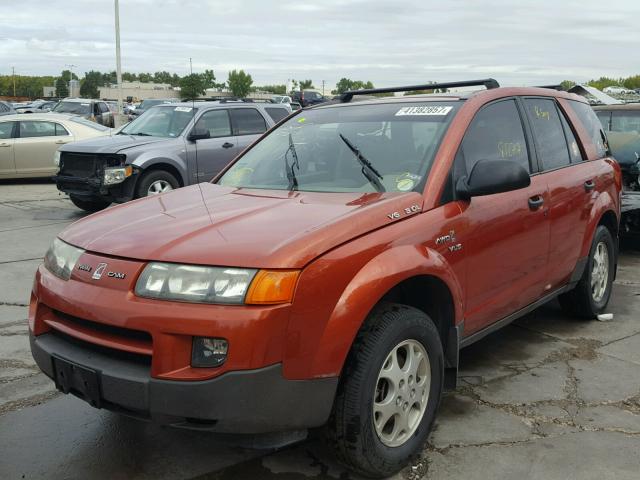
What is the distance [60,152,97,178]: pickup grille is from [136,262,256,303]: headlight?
25.6ft

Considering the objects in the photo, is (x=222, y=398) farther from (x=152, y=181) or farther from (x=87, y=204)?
(x=87, y=204)

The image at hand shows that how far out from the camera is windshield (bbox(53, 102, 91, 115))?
25.3 metres

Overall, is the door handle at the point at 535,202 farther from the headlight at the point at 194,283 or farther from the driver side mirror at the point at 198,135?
the driver side mirror at the point at 198,135

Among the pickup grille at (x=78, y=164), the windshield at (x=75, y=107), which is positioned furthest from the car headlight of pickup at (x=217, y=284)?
the windshield at (x=75, y=107)

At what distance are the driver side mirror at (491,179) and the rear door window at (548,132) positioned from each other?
1096 mm

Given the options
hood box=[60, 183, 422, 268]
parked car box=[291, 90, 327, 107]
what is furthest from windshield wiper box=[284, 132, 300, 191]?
parked car box=[291, 90, 327, 107]

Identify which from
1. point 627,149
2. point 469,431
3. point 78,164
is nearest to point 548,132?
point 469,431

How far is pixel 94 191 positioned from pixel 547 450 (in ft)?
26.7

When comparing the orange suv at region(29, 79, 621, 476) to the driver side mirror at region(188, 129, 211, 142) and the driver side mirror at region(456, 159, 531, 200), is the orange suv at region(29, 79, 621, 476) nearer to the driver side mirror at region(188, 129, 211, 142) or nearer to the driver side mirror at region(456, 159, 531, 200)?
the driver side mirror at region(456, 159, 531, 200)

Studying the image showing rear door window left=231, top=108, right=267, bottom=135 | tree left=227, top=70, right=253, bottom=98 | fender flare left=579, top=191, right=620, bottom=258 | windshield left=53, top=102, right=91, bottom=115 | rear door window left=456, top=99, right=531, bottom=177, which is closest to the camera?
rear door window left=456, top=99, right=531, bottom=177

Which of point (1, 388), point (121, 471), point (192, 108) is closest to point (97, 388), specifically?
point (121, 471)

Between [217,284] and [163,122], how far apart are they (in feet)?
28.7

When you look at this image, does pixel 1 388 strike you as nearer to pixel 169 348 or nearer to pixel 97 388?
pixel 97 388

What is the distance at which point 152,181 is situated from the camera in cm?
996
